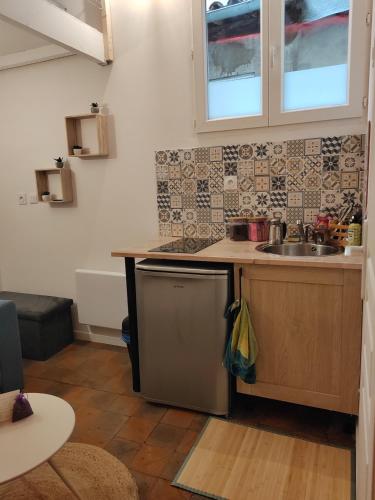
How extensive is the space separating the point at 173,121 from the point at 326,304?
1549 mm

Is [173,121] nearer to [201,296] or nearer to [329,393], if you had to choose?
[201,296]

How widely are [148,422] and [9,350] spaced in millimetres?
937

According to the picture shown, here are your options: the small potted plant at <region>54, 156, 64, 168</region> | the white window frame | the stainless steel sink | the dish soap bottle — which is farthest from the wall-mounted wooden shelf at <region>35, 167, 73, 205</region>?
the dish soap bottle

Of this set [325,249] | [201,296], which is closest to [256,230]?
[325,249]

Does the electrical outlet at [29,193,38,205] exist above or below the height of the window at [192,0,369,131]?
below

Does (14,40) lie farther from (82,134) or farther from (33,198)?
(33,198)

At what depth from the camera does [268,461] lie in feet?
5.65

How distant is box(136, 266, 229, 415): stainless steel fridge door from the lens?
1927 millimetres

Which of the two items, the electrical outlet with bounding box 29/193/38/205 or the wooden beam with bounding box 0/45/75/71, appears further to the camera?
the electrical outlet with bounding box 29/193/38/205

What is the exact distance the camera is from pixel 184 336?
6.59ft

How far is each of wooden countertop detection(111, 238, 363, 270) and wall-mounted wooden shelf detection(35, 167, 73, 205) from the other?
99 cm

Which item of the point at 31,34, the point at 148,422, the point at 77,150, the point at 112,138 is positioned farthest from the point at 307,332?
the point at 31,34

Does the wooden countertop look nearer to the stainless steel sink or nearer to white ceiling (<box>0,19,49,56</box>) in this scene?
the stainless steel sink

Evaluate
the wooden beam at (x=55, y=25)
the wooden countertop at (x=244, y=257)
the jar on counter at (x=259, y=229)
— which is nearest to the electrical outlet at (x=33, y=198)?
the wooden beam at (x=55, y=25)
